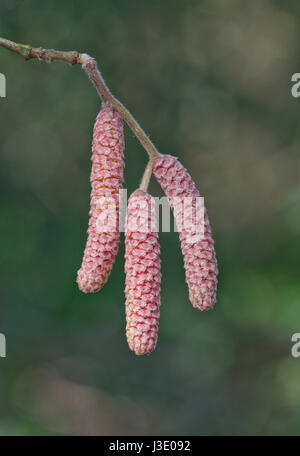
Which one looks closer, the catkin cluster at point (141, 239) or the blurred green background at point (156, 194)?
the catkin cluster at point (141, 239)

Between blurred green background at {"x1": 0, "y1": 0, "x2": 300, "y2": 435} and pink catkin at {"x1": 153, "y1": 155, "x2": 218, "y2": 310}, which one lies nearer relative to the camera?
pink catkin at {"x1": 153, "y1": 155, "x2": 218, "y2": 310}

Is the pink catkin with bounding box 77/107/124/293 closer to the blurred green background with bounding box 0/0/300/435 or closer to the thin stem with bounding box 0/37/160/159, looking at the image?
the thin stem with bounding box 0/37/160/159

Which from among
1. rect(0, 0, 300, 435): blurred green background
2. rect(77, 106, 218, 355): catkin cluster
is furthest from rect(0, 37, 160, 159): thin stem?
rect(0, 0, 300, 435): blurred green background

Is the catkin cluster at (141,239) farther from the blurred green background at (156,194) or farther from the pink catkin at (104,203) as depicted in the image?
the blurred green background at (156,194)

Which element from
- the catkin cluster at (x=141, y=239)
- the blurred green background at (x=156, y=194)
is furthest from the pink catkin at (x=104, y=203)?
the blurred green background at (x=156, y=194)

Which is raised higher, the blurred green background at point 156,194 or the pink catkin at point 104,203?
the blurred green background at point 156,194

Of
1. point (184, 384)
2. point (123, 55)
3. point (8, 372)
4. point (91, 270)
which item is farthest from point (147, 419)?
point (91, 270)

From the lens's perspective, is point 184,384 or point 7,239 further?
point 184,384

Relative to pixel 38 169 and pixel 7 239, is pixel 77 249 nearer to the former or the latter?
pixel 7 239
